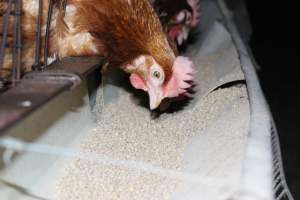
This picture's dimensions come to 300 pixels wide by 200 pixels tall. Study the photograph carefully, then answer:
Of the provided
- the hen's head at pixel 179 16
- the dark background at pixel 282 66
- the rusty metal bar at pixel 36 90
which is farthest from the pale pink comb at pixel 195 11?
the rusty metal bar at pixel 36 90

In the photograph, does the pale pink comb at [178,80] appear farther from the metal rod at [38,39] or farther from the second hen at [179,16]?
the second hen at [179,16]

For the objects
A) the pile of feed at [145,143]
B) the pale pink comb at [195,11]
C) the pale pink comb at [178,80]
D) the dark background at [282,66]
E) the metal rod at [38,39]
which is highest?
the metal rod at [38,39]

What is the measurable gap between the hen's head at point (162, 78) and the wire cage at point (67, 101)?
5.9 inches

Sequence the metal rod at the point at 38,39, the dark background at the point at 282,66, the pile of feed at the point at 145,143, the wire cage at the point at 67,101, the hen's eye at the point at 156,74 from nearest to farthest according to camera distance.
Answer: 1. the wire cage at the point at 67,101
2. the pile of feed at the point at 145,143
3. the metal rod at the point at 38,39
4. the hen's eye at the point at 156,74
5. the dark background at the point at 282,66

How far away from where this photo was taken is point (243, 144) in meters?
0.96

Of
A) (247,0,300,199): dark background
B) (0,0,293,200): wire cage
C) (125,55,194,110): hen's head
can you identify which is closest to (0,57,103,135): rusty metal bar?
(0,0,293,200): wire cage

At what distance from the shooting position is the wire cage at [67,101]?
74 cm

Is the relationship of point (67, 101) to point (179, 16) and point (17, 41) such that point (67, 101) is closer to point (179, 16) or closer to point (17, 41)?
point (17, 41)

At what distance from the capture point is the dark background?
7.18 ft

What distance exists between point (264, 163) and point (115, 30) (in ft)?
2.40

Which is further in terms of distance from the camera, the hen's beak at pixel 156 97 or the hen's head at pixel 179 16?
the hen's head at pixel 179 16

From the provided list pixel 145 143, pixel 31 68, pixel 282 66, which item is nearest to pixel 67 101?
pixel 31 68

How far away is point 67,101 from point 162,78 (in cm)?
32

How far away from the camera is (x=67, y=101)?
1.37m
